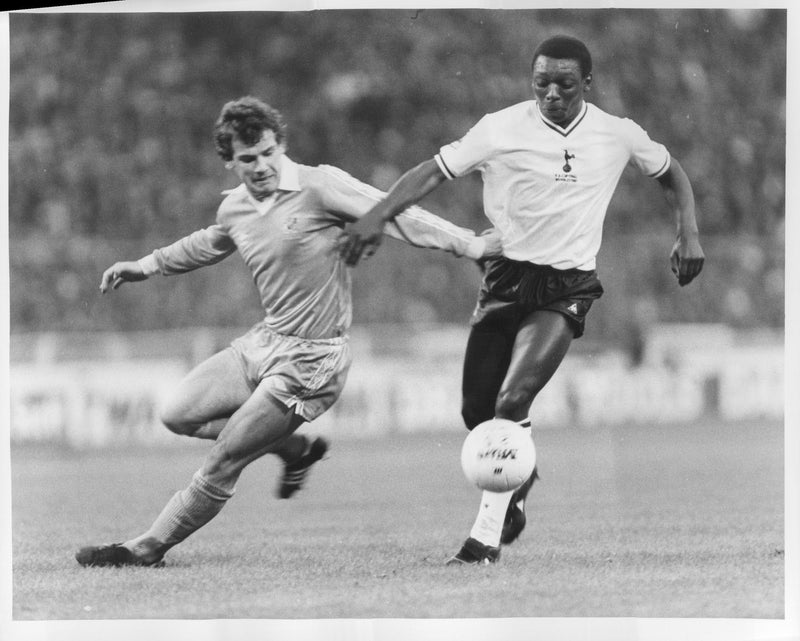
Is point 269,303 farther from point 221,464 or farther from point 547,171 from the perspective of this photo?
point 547,171

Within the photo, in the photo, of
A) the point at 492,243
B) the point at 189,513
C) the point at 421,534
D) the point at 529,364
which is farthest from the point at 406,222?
the point at 189,513

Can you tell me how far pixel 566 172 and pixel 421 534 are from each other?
1.42 m

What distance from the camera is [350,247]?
4.39m

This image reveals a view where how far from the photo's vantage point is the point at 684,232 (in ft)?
14.8

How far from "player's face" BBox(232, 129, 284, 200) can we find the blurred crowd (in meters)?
0.07

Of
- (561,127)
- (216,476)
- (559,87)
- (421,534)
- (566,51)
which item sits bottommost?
(421,534)

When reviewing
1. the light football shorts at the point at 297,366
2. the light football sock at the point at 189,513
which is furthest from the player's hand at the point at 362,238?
the light football sock at the point at 189,513

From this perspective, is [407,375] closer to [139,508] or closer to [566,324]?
[566,324]

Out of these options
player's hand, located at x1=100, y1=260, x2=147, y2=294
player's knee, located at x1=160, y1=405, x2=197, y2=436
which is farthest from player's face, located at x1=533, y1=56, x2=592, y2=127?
player's knee, located at x1=160, y1=405, x2=197, y2=436

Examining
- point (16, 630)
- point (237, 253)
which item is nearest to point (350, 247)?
point (237, 253)

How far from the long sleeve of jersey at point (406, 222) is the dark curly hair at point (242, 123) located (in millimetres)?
267

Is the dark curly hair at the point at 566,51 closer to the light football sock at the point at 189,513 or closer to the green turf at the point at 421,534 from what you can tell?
the green turf at the point at 421,534

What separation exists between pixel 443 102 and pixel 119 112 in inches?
46.9

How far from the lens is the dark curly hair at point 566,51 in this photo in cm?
438
